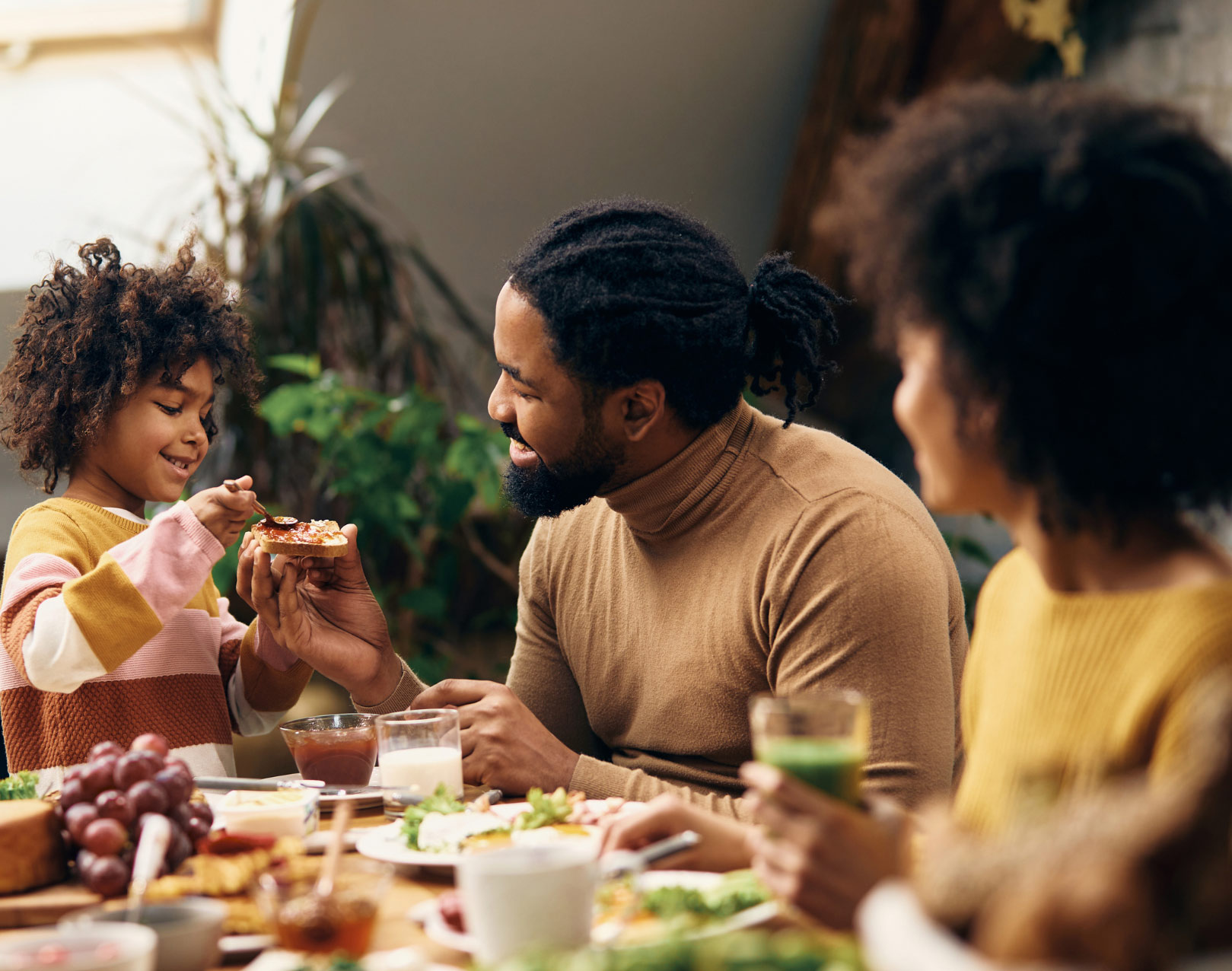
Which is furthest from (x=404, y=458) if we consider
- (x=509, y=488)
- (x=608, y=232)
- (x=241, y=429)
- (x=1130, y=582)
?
(x=1130, y=582)

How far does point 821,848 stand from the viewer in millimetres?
847

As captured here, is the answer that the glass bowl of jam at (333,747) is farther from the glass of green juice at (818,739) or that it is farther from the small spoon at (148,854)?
the glass of green juice at (818,739)

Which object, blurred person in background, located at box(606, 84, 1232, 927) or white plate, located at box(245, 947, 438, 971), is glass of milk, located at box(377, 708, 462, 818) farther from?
blurred person in background, located at box(606, 84, 1232, 927)

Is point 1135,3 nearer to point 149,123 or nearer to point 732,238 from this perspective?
point 732,238

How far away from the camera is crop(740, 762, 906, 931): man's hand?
0.84 meters

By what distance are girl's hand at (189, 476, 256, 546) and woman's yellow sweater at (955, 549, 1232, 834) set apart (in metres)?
1.16

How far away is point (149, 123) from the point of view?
373 cm

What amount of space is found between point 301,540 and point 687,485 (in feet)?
1.98

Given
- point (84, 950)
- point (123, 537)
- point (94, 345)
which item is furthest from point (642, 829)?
point (94, 345)

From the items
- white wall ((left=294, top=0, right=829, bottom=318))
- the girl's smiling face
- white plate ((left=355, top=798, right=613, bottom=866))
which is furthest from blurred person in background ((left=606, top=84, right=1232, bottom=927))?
white wall ((left=294, top=0, right=829, bottom=318))

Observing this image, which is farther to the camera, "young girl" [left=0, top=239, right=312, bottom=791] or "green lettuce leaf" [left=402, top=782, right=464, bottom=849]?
"young girl" [left=0, top=239, right=312, bottom=791]

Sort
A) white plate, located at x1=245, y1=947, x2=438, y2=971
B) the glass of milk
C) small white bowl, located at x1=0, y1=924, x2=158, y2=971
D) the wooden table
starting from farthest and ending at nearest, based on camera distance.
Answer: the glass of milk, the wooden table, white plate, located at x1=245, y1=947, x2=438, y2=971, small white bowl, located at x1=0, y1=924, x2=158, y2=971

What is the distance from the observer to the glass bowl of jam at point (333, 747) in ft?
5.08

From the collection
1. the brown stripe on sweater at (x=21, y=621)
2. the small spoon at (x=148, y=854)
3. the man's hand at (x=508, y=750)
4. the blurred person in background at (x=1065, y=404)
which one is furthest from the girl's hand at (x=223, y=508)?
the blurred person in background at (x=1065, y=404)
